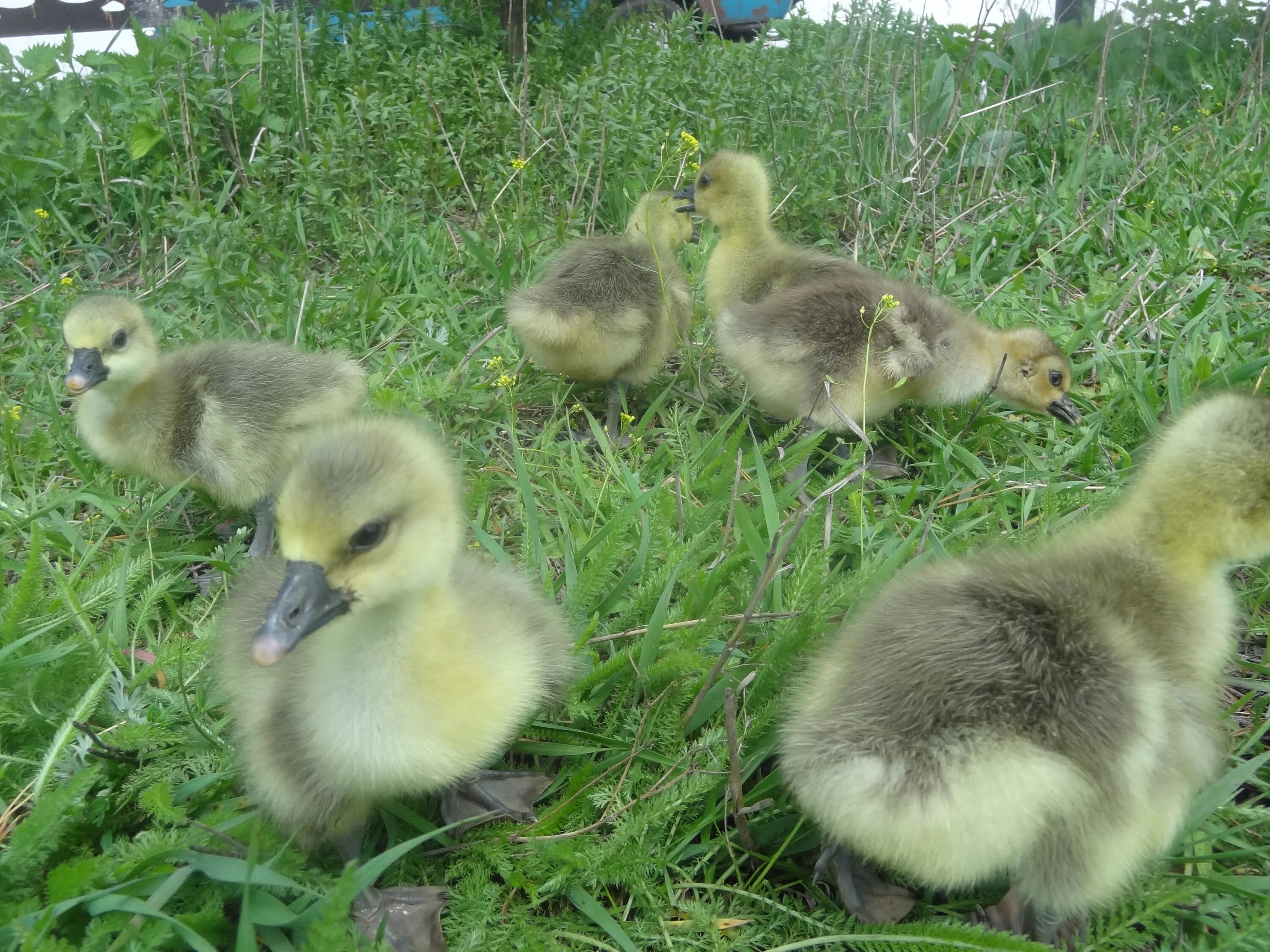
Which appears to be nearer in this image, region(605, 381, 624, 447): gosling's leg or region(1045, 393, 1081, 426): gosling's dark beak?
region(1045, 393, 1081, 426): gosling's dark beak

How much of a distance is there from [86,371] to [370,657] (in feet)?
4.48

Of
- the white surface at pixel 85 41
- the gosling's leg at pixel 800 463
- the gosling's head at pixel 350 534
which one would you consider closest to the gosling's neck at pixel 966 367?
the gosling's leg at pixel 800 463

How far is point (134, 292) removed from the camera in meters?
3.38

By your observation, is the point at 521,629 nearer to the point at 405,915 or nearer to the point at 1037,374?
the point at 405,915

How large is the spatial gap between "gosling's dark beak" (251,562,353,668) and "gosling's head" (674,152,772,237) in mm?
2244

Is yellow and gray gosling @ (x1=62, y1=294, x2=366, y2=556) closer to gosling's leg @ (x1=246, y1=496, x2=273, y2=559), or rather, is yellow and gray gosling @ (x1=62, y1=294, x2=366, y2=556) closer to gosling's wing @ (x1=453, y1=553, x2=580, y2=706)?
gosling's leg @ (x1=246, y1=496, x2=273, y2=559)

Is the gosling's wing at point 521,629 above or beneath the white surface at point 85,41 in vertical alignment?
beneath

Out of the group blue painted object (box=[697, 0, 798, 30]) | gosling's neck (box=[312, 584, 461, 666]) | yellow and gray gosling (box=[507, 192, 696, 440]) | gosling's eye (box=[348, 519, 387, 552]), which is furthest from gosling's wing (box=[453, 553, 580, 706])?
blue painted object (box=[697, 0, 798, 30])

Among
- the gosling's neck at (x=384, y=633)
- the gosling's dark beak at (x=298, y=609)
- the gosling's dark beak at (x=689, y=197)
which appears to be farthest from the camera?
the gosling's dark beak at (x=689, y=197)

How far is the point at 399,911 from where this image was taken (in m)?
1.49

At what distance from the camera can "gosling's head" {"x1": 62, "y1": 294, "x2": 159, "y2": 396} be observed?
7.38 feet

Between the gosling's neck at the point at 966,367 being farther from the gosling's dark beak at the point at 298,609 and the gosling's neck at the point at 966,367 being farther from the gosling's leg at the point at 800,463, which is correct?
the gosling's dark beak at the point at 298,609

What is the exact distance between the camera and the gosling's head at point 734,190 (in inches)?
123

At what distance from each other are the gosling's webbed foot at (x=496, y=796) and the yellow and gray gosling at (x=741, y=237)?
5.79 ft
